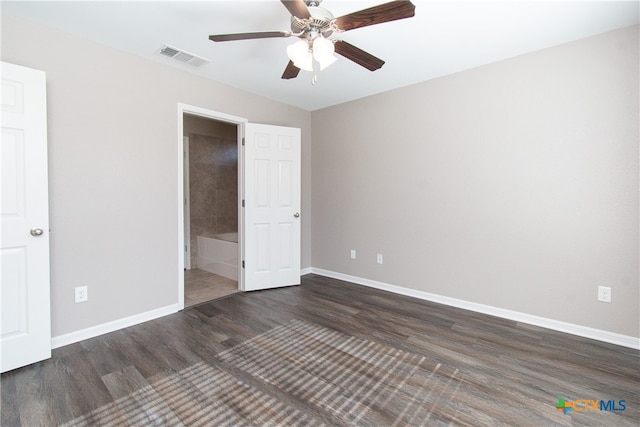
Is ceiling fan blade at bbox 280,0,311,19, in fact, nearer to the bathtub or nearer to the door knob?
the door knob

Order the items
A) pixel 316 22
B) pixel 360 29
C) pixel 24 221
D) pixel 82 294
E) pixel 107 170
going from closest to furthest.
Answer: pixel 316 22
pixel 24 221
pixel 360 29
pixel 82 294
pixel 107 170

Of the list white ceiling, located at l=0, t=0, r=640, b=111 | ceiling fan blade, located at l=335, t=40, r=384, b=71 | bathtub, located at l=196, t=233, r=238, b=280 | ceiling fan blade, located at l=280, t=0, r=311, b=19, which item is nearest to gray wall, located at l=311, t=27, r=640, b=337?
white ceiling, located at l=0, t=0, r=640, b=111

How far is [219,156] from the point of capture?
514 cm

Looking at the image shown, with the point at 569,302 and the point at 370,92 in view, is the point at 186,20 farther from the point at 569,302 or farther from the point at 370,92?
the point at 569,302

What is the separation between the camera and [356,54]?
207cm

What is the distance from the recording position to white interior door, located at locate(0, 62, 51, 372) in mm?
1955

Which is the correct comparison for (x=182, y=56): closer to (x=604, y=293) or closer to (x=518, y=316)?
(x=518, y=316)

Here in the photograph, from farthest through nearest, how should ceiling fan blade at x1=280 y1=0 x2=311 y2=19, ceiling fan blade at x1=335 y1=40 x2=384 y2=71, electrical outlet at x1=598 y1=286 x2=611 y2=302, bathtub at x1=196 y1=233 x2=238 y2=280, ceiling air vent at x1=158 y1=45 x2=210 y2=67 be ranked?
bathtub at x1=196 y1=233 x2=238 y2=280 < ceiling air vent at x1=158 y1=45 x2=210 y2=67 < electrical outlet at x1=598 y1=286 x2=611 y2=302 < ceiling fan blade at x1=335 y1=40 x2=384 y2=71 < ceiling fan blade at x1=280 y1=0 x2=311 y2=19

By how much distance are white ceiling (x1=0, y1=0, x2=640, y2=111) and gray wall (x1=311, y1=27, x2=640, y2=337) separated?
0.94ft

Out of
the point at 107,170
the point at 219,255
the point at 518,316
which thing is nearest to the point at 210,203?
the point at 219,255

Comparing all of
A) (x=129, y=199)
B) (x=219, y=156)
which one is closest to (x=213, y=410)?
(x=129, y=199)

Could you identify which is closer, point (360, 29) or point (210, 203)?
point (360, 29)

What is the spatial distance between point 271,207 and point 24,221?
222 cm

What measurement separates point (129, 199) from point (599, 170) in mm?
3945
